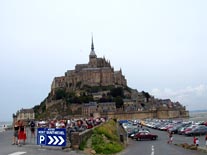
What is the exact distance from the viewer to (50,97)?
194000 millimetres

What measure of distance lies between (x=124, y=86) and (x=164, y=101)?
2270 centimetres

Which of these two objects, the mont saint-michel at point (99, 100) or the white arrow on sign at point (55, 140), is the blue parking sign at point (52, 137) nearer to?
the white arrow on sign at point (55, 140)

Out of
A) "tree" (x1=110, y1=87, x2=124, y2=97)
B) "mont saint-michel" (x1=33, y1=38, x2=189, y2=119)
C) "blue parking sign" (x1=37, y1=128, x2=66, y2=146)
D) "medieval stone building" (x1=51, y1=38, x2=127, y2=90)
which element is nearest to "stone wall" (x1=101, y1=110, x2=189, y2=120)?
"mont saint-michel" (x1=33, y1=38, x2=189, y2=119)

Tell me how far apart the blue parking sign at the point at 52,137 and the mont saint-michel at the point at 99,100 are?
136 meters

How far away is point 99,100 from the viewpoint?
17638 cm

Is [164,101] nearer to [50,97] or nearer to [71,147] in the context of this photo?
[50,97]

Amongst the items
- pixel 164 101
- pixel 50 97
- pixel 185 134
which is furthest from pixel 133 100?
pixel 185 134

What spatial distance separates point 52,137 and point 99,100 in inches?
6137

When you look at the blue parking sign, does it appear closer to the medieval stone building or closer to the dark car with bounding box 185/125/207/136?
the dark car with bounding box 185/125/207/136

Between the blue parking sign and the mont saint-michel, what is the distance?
136 metres

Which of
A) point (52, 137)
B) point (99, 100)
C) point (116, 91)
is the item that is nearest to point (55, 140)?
point (52, 137)

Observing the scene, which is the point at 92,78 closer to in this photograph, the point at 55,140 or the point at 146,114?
the point at 146,114

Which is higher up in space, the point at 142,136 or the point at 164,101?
the point at 164,101

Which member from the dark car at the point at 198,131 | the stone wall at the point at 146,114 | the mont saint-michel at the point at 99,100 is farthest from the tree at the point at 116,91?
the dark car at the point at 198,131
